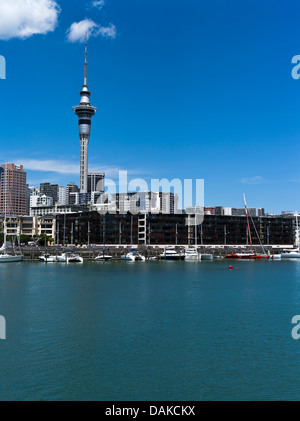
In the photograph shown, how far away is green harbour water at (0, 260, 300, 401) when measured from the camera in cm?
2887

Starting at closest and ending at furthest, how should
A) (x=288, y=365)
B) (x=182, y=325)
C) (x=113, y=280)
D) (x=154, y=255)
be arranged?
(x=288, y=365)
(x=182, y=325)
(x=113, y=280)
(x=154, y=255)

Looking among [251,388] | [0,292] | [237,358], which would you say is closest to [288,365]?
[237,358]

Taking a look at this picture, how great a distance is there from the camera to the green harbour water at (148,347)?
94.7ft

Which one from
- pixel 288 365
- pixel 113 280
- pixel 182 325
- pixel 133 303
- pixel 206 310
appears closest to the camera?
pixel 288 365

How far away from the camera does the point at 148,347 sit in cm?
3788

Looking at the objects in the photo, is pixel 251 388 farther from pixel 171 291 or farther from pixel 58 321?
pixel 171 291

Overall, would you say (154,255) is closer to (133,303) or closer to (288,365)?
(133,303)

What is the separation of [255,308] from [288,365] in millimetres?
23611

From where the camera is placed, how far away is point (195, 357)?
35188 mm

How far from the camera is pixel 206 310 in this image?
5531cm

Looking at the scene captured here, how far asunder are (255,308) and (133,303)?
15.8 meters

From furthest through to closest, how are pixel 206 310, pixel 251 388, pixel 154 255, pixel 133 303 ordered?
pixel 154 255 → pixel 133 303 → pixel 206 310 → pixel 251 388

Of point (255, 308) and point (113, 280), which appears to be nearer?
point (255, 308)
